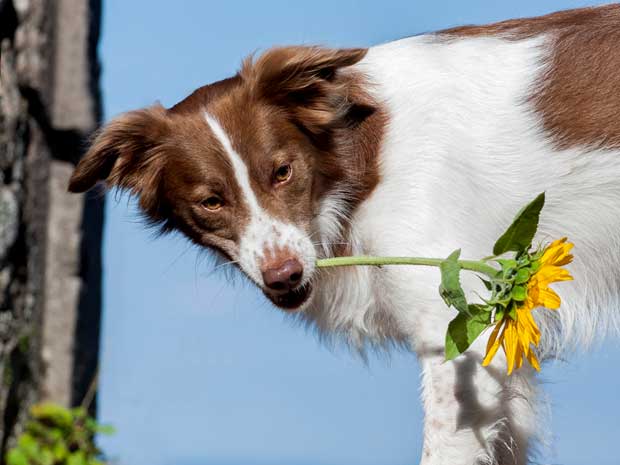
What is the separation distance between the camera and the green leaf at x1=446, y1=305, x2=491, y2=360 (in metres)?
3.30

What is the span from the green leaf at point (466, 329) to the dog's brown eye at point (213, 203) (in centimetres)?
119

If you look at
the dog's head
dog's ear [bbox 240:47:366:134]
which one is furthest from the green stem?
dog's ear [bbox 240:47:366:134]

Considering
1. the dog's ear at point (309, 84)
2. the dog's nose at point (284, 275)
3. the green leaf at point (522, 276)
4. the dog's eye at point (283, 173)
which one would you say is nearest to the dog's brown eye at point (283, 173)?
the dog's eye at point (283, 173)

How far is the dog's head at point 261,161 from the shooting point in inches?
160

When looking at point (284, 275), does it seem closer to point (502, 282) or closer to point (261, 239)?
point (261, 239)

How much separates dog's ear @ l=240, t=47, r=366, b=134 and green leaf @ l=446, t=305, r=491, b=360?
48.9 inches

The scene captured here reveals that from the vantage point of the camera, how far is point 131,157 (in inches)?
179

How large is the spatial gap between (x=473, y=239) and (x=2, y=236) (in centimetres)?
199

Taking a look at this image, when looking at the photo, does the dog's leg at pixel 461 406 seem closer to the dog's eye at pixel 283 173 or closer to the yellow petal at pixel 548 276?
the dog's eye at pixel 283 173

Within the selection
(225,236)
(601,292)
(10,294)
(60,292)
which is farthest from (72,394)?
(601,292)

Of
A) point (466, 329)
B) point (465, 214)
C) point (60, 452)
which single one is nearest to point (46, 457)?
point (60, 452)

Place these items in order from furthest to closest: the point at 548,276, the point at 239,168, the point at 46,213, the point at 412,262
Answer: the point at 46,213, the point at 239,168, the point at 412,262, the point at 548,276

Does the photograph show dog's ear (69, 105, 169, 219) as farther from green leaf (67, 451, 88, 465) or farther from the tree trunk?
green leaf (67, 451, 88, 465)

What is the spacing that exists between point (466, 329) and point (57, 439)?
2282 mm
